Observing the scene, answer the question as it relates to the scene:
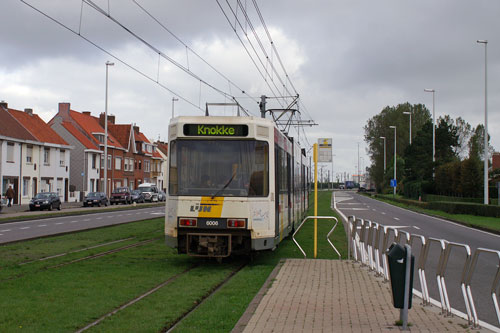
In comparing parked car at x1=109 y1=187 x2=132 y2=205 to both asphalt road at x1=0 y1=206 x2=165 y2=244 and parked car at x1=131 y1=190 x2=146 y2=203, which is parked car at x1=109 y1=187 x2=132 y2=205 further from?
asphalt road at x1=0 y1=206 x2=165 y2=244

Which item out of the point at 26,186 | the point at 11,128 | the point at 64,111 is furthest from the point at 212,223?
the point at 64,111

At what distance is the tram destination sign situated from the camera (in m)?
12.8

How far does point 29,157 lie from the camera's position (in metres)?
55.1

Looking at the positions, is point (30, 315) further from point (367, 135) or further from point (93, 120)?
point (367, 135)

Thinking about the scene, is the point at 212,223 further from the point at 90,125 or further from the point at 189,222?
the point at 90,125

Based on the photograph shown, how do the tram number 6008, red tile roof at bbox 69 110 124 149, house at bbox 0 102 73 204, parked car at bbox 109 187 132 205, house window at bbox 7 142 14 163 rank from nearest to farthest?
the tram number 6008
house window at bbox 7 142 14 163
house at bbox 0 102 73 204
parked car at bbox 109 187 132 205
red tile roof at bbox 69 110 124 149

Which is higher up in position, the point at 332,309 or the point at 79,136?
the point at 79,136

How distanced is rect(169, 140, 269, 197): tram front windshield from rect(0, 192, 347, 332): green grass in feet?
5.36

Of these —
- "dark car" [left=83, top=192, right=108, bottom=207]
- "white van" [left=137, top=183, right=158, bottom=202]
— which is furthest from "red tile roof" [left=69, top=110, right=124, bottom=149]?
"dark car" [left=83, top=192, right=108, bottom=207]

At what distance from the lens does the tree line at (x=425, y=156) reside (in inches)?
2338

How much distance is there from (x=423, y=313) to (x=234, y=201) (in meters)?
5.26

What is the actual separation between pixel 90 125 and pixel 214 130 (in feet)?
218

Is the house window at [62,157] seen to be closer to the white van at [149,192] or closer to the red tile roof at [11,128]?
the red tile roof at [11,128]

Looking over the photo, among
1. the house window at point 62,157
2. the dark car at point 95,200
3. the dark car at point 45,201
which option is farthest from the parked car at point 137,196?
the dark car at point 45,201
